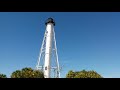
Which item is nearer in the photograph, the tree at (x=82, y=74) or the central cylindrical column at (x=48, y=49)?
the tree at (x=82, y=74)

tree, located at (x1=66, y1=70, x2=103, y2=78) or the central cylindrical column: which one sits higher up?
the central cylindrical column

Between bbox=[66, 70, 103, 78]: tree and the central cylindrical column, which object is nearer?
bbox=[66, 70, 103, 78]: tree

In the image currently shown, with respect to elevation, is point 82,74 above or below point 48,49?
below

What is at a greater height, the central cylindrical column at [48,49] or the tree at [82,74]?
the central cylindrical column at [48,49]

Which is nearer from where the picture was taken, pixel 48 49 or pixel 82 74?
pixel 82 74
